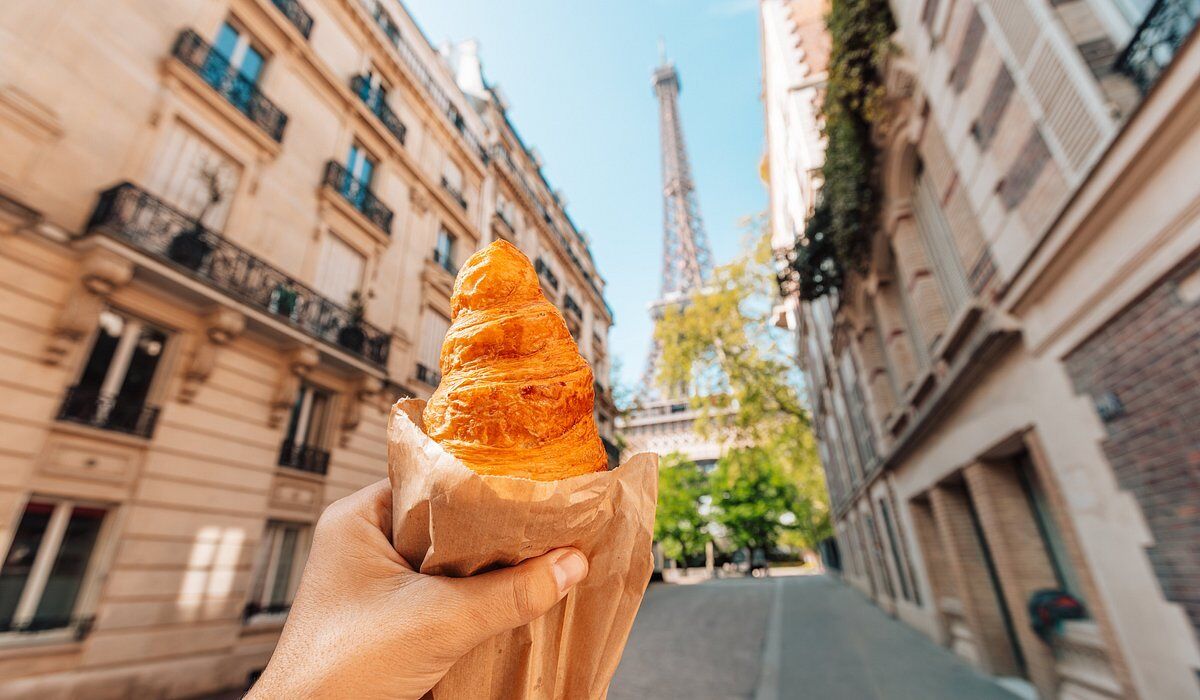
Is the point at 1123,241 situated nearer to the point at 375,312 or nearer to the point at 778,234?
the point at 375,312

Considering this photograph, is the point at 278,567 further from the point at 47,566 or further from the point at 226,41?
the point at 226,41

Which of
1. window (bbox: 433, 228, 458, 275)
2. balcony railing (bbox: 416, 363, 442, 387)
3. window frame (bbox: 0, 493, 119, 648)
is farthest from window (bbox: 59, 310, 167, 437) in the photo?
window (bbox: 433, 228, 458, 275)

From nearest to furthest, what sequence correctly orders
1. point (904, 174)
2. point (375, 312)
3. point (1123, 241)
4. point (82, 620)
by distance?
point (1123, 241), point (82, 620), point (904, 174), point (375, 312)

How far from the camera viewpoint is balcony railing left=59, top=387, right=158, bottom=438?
7.52 m

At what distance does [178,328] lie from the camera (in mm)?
8914

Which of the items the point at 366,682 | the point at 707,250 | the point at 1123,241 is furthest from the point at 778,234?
the point at 707,250

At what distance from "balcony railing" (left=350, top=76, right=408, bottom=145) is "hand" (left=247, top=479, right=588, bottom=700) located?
16087 millimetres

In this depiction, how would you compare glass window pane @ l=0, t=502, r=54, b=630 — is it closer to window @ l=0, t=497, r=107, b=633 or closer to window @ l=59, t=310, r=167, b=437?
window @ l=0, t=497, r=107, b=633

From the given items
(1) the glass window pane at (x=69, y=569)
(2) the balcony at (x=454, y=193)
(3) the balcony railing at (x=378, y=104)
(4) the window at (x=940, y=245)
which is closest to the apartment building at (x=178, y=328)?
(1) the glass window pane at (x=69, y=569)

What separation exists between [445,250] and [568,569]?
17.6 m

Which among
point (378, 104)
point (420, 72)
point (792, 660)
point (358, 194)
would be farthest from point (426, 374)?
point (792, 660)

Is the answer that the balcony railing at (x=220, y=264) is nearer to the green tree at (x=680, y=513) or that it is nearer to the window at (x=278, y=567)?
the window at (x=278, y=567)

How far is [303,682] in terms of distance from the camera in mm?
1123

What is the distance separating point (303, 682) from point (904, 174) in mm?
10883
